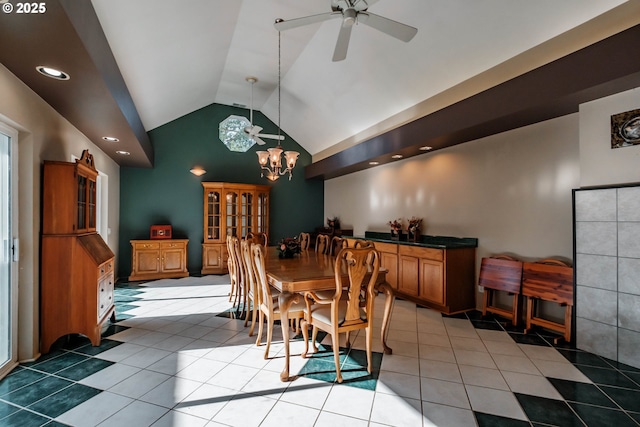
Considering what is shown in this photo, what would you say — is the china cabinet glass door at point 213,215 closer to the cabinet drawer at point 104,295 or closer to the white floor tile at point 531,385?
the cabinet drawer at point 104,295

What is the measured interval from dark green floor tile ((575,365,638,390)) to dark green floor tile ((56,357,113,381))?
4.03 m

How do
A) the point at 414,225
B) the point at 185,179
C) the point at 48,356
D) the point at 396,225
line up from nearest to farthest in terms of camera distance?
the point at 48,356
the point at 414,225
the point at 396,225
the point at 185,179

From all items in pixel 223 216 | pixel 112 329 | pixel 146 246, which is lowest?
pixel 112 329

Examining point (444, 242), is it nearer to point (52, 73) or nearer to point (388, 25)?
point (388, 25)

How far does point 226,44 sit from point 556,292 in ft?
17.0

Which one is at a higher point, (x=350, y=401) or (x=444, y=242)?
(x=444, y=242)

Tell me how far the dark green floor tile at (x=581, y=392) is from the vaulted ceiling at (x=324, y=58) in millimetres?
A: 2383

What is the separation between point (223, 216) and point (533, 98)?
592 centimetres

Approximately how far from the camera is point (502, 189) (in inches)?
155

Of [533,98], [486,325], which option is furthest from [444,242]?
[533,98]

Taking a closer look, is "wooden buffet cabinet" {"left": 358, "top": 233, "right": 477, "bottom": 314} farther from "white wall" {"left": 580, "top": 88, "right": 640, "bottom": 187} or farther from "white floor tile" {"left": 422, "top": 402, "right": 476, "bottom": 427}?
"white floor tile" {"left": 422, "top": 402, "right": 476, "bottom": 427}

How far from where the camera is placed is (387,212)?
5973 mm

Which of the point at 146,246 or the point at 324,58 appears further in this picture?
the point at 146,246

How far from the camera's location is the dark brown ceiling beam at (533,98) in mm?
2379
